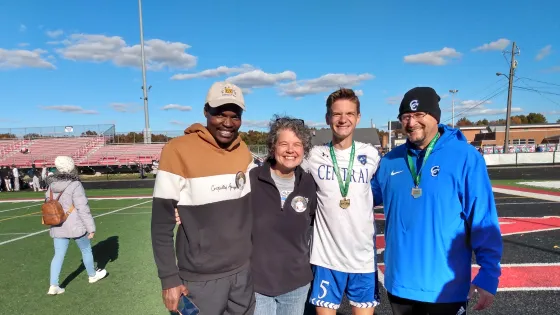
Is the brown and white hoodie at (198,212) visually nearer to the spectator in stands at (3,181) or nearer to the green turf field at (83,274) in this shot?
the green turf field at (83,274)

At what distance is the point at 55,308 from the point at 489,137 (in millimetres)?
69081

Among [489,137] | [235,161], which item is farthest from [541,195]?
[489,137]

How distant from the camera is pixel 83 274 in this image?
525 centimetres

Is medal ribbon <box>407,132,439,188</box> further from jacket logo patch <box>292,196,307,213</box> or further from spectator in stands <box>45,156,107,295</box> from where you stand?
spectator in stands <box>45,156,107,295</box>

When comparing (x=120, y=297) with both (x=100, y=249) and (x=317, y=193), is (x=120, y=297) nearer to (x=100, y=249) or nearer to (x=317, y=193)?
(x=100, y=249)

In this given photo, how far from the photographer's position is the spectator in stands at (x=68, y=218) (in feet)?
14.9

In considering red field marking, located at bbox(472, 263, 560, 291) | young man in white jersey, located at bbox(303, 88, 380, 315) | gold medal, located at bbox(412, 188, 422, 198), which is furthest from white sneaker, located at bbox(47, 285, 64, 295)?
red field marking, located at bbox(472, 263, 560, 291)

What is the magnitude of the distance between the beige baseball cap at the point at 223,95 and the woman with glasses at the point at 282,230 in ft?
1.51

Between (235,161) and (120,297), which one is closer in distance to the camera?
(235,161)

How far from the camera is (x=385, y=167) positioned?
2.53 m

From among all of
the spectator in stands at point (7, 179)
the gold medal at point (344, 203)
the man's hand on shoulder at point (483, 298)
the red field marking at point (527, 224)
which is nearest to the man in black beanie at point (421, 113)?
the gold medal at point (344, 203)

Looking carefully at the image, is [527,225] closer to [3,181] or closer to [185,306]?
[185,306]

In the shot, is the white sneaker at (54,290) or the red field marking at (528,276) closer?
the red field marking at (528,276)

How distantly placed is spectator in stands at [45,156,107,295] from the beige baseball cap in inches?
135
